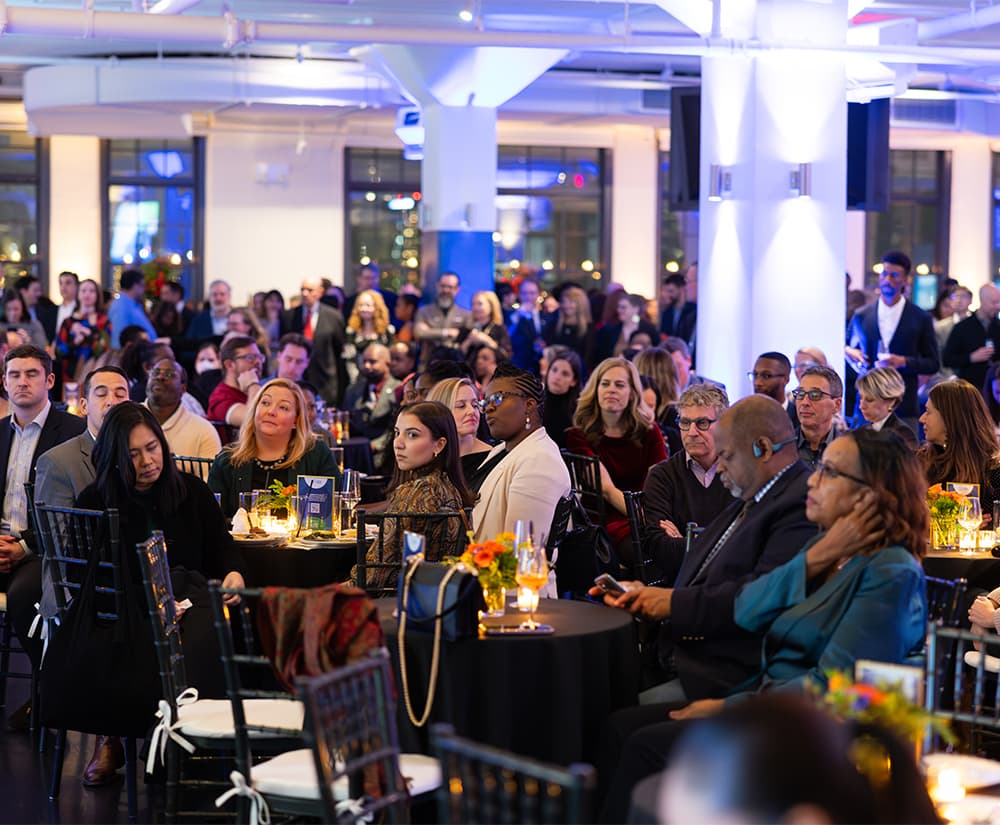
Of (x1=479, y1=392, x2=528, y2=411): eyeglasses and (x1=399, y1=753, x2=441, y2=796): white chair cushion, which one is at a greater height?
(x1=479, y1=392, x2=528, y2=411): eyeglasses

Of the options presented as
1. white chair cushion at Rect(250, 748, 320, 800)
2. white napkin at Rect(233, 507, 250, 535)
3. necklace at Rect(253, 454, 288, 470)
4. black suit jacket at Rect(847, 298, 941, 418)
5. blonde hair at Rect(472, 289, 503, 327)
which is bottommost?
white chair cushion at Rect(250, 748, 320, 800)

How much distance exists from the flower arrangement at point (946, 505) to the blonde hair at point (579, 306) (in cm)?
752

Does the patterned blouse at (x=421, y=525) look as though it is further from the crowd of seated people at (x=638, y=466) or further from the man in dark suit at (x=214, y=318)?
the man in dark suit at (x=214, y=318)

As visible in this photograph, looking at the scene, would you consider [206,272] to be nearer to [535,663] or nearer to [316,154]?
[316,154]

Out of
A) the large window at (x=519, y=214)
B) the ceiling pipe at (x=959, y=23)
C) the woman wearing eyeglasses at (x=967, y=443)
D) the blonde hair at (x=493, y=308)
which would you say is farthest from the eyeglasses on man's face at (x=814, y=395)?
the large window at (x=519, y=214)

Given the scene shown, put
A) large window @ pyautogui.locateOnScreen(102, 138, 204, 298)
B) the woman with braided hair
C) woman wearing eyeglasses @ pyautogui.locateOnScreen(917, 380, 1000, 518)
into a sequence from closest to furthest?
the woman with braided hair → woman wearing eyeglasses @ pyautogui.locateOnScreen(917, 380, 1000, 518) → large window @ pyautogui.locateOnScreen(102, 138, 204, 298)

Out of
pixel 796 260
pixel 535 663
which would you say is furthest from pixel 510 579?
pixel 796 260

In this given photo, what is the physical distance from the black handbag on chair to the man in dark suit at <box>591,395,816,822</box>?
1.62m

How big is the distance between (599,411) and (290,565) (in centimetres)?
198

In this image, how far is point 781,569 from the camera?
12.6 feet

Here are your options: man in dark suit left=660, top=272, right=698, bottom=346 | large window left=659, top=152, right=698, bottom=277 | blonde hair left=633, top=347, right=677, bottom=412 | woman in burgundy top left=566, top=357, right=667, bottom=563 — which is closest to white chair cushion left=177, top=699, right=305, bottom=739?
woman in burgundy top left=566, top=357, right=667, bottom=563

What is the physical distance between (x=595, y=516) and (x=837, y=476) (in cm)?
333

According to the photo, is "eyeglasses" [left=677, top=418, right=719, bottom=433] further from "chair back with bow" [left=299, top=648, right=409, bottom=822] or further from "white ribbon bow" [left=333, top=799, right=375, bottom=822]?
"chair back with bow" [left=299, top=648, right=409, bottom=822]

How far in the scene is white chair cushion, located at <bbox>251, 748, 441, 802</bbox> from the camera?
3658 mm
